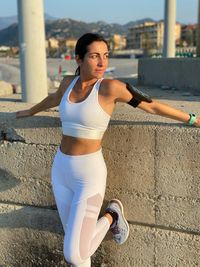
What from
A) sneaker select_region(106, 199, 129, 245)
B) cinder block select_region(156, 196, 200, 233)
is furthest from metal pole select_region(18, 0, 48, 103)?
cinder block select_region(156, 196, 200, 233)

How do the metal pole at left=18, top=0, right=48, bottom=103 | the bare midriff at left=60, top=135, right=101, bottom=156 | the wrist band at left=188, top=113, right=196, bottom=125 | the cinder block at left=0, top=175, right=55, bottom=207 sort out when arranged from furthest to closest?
Result: the metal pole at left=18, top=0, right=48, bottom=103
the cinder block at left=0, top=175, right=55, bottom=207
the wrist band at left=188, top=113, right=196, bottom=125
the bare midriff at left=60, top=135, right=101, bottom=156

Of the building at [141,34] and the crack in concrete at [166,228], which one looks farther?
the building at [141,34]

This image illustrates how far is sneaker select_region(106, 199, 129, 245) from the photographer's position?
11.2 ft

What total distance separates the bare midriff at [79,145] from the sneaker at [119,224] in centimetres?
62

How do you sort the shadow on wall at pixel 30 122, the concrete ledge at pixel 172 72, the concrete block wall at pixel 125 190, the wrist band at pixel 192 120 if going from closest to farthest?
the wrist band at pixel 192 120
the concrete block wall at pixel 125 190
the shadow on wall at pixel 30 122
the concrete ledge at pixel 172 72

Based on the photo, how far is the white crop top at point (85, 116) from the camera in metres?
2.85

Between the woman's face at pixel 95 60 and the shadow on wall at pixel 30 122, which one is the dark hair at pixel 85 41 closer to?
the woman's face at pixel 95 60

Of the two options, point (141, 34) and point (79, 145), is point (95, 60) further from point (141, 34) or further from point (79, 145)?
point (141, 34)

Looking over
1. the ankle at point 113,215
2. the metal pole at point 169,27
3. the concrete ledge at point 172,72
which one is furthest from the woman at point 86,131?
the metal pole at point 169,27

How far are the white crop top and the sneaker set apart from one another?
693 mm

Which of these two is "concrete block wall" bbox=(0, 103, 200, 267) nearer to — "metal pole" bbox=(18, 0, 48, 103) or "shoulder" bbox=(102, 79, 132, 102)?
"shoulder" bbox=(102, 79, 132, 102)

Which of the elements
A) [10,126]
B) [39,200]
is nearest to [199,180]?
[39,200]

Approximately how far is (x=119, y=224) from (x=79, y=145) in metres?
0.81

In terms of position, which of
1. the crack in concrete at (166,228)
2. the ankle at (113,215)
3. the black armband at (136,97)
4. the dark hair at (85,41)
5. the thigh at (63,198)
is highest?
the dark hair at (85,41)
